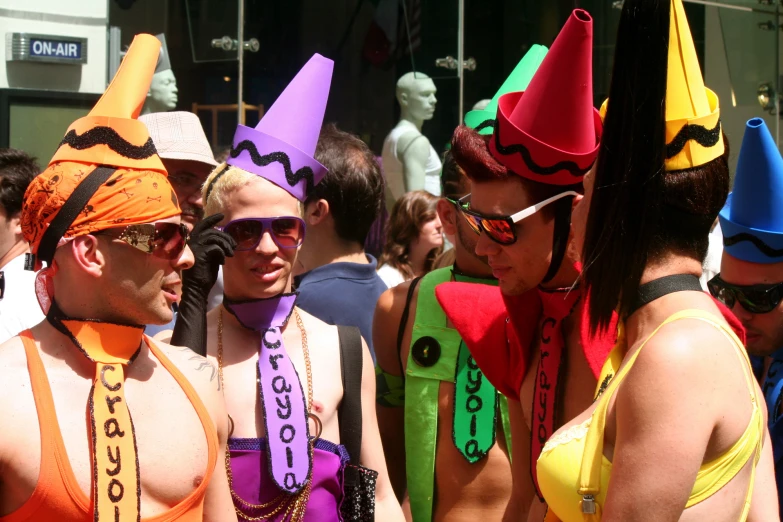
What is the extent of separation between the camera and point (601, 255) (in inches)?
85.6

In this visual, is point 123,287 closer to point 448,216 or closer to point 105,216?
point 105,216

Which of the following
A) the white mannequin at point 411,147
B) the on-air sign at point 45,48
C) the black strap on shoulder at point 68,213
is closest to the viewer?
the black strap on shoulder at point 68,213

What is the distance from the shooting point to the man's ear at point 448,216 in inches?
150

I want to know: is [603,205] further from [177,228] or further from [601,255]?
[177,228]

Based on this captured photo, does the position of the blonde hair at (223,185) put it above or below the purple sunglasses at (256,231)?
above

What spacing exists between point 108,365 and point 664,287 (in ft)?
4.29

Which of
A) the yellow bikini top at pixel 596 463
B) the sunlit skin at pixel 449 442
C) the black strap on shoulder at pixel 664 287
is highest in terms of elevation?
the black strap on shoulder at pixel 664 287

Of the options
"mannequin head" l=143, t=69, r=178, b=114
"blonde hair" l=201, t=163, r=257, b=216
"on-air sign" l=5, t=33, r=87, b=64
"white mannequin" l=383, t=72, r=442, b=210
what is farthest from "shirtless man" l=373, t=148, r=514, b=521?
"white mannequin" l=383, t=72, r=442, b=210

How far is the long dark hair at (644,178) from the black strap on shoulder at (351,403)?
1.17 metres

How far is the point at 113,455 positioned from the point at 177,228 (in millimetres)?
625

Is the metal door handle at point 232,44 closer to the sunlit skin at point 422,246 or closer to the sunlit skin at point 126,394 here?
the sunlit skin at point 422,246

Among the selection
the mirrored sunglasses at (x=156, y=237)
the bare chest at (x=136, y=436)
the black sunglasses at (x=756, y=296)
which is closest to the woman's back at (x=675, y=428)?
the bare chest at (x=136, y=436)

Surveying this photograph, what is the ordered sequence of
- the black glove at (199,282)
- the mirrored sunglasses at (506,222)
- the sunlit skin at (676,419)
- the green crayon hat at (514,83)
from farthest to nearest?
1. the green crayon hat at (514,83)
2. the black glove at (199,282)
3. the mirrored sunglasses at (506,222)
4. the sunlit skin at (676,419)

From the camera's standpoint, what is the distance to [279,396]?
297 cm
